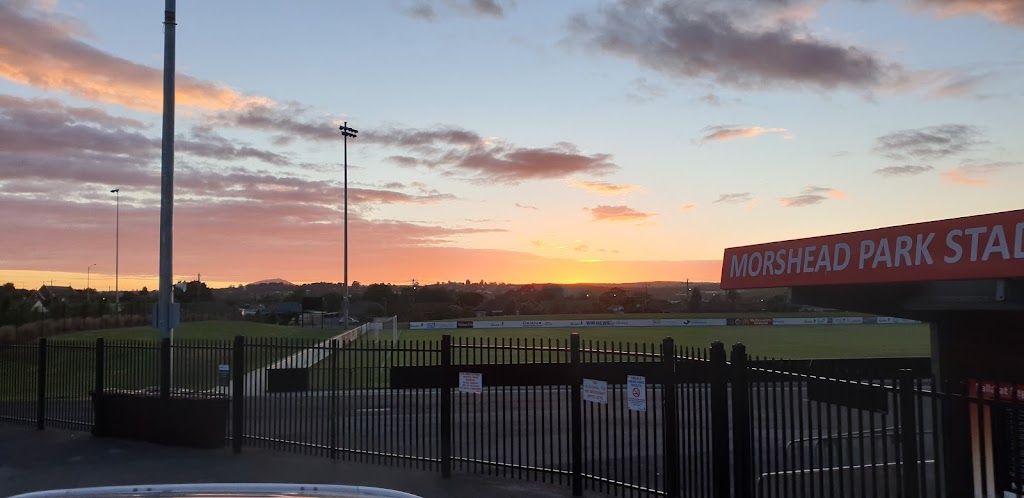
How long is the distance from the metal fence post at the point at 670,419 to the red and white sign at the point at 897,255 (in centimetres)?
292

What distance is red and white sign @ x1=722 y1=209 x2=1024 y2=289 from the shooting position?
27.1 ft

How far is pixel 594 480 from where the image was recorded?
10.9 m

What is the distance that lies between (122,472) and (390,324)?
69492mm

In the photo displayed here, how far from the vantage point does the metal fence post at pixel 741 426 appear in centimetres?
846

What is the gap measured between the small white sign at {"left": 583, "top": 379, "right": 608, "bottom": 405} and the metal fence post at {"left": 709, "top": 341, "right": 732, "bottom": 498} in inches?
65.7

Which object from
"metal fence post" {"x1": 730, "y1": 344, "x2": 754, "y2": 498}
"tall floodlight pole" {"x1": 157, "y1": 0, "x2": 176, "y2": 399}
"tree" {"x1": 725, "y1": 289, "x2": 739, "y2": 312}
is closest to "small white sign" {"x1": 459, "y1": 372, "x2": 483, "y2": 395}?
"metal fence post" {"x1": 730, "y1": 344, "x2": 754, "y2": 498}

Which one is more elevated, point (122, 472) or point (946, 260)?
point (946, 260)

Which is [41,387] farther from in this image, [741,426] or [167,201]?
[741,426]

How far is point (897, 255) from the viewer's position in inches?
385

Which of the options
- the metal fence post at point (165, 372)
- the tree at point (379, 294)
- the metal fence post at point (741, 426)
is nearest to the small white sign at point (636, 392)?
the metal fence post at point (741, 426)

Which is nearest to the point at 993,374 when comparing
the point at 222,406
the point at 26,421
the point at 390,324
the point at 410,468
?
the point at 410,468

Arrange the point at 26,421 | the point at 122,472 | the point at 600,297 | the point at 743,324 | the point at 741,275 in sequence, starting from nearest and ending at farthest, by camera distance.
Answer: the point at 122,472, the point at 741,275, the point at 26,421, the point at 743,324, the point at 600,297

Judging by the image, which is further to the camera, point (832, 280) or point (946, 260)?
point (832, 280)

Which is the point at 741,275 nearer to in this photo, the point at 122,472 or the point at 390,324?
the point at 122,472
